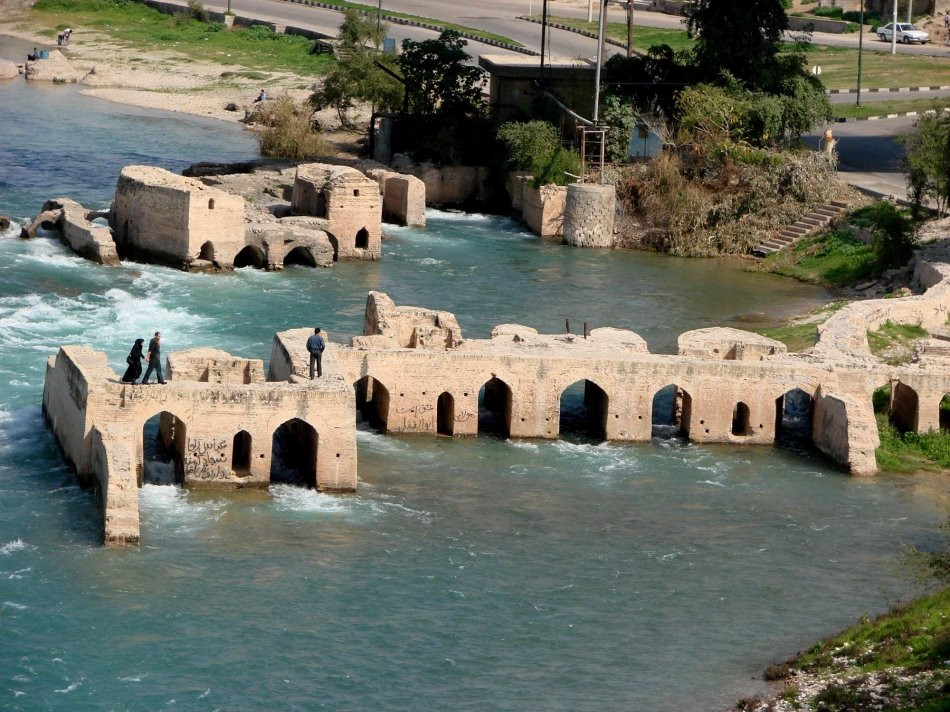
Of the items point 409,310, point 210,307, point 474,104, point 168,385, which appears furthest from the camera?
point 474,104

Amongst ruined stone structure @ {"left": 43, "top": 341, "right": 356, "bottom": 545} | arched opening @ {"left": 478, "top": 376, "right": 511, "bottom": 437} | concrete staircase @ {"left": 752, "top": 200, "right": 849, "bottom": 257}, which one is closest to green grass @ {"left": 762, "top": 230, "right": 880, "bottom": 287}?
concrete staircase @ {"left": 752, "top": 200, "right": 849, "bottom": 257}

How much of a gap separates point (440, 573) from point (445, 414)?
7746mm

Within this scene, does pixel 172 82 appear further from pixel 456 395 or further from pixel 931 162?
pixel 456 395

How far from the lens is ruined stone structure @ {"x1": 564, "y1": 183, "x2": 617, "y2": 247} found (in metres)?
59.7

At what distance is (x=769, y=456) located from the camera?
3806 cm

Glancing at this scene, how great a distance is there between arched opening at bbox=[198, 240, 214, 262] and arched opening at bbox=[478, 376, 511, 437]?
13.4 m

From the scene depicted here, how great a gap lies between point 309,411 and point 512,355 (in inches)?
221

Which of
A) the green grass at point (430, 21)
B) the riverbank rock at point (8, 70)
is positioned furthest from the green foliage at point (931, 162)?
the riverbank rock at point (8, 70)

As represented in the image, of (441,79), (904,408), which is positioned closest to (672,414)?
(904,408)

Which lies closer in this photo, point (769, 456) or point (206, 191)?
point (769, 456)

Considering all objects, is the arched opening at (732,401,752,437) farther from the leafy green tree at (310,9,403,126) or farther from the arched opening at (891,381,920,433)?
the leafy green tree at (310,9,403,126)

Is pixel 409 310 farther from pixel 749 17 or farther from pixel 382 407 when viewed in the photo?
pixel 749 17

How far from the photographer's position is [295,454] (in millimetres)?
35906

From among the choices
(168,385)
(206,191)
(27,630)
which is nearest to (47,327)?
(206,191)
